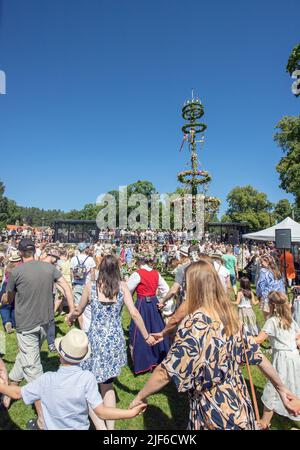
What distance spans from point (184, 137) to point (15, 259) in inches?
750

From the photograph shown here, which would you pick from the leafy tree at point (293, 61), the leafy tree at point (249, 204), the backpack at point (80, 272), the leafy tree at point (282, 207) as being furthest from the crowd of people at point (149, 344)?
the leafy tree at point (282, 207)

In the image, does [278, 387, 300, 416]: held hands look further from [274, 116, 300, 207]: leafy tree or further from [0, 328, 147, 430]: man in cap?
[274, 116, 300, 207]: leafy tree

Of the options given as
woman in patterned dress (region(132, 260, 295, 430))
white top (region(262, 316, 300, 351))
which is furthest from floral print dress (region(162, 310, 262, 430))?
white top (region(262, 316, 300, 351))

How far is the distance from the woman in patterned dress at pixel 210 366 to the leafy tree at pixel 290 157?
20.6 meters

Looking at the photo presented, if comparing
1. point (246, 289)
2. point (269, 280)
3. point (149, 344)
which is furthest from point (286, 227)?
point (149, 344)

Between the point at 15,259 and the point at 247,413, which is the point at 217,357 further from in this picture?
the point at 15,259

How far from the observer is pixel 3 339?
5809 mm

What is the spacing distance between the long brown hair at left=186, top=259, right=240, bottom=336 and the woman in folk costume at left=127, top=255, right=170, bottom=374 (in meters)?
2.67

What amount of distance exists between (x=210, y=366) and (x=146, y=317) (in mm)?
3057

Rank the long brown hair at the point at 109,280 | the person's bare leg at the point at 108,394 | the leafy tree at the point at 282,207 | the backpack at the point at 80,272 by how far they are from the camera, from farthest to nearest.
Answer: the leafy tree at the point at 282,207, the backpack at the point at 80,272, the long brown hair at the point at 109,280, the person's bare leg at the point at 108,394

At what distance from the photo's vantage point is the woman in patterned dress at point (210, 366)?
67.7 inches

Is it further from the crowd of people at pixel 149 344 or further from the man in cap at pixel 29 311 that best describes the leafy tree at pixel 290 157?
the man in cap at pixel 29 311

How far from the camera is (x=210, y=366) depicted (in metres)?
1.71
